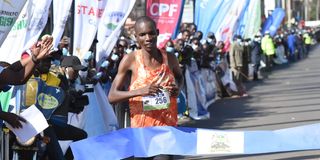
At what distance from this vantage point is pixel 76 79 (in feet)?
33.3

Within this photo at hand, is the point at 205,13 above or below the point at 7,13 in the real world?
below

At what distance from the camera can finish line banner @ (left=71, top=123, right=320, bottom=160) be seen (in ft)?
21.7

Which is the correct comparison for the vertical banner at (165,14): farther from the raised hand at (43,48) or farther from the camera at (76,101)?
the raised hand at (43,48)

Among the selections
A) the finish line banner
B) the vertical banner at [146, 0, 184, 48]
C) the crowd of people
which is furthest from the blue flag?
the finish line banner

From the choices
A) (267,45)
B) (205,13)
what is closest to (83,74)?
(205,13)

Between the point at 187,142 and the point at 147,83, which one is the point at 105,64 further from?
the point at 147,83

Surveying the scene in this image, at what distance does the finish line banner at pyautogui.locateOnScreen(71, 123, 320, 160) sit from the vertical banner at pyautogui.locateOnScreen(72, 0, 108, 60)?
542 cm

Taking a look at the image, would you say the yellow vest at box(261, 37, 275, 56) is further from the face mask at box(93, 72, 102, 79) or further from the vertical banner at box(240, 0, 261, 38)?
the face mask at box(93, 72, 102, 79)

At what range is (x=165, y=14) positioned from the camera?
1616 centimetres

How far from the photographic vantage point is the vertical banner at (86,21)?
40.0 ft

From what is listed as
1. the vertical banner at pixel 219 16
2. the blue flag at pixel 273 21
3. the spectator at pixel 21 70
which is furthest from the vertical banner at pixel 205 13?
the blue flag at pixel 273 21

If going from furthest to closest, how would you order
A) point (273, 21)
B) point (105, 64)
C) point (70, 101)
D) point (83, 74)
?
point (273, 21) → point (105, 64) → point (83, 74) → point (70, 101)

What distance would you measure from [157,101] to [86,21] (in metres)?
6.26

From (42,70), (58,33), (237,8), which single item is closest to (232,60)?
(237,8)
